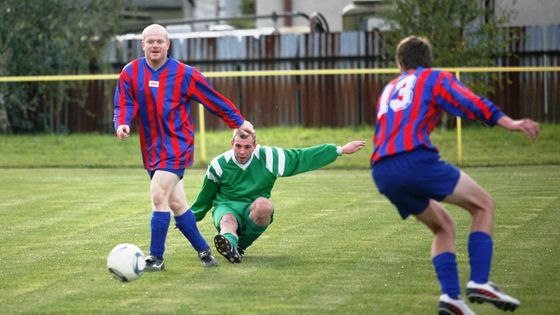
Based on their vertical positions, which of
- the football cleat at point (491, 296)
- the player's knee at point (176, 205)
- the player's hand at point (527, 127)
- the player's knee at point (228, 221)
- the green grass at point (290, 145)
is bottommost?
the green grass at point (290, 145)

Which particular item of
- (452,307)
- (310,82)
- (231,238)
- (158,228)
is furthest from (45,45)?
(452,307)

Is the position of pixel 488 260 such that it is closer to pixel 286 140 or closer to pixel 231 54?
pixel 286 140

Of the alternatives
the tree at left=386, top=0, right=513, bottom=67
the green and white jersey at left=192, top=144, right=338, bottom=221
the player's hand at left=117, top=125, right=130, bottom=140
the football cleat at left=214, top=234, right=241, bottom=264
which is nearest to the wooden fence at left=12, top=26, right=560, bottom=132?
the tree at left=386, top=0, right=513, bottom=67

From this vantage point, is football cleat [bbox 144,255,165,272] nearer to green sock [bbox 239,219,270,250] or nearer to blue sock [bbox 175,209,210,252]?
blue sock [bbox 175,209,210,252]

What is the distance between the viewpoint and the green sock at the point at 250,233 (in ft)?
31.5

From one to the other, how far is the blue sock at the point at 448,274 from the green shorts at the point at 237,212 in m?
2.74

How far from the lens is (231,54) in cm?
2580

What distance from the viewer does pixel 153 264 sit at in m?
9.02

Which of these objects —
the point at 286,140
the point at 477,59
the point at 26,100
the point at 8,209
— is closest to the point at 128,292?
the point at 8,209

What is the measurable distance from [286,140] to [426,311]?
568 inches

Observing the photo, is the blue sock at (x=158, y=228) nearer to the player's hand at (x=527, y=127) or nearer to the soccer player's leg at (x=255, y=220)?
the soccer player's leg at (x=255, y=220)

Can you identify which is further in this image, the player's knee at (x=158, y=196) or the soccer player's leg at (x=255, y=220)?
the soccer player's leg at (x=255, y=220)

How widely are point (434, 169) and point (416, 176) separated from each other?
0.12 metres

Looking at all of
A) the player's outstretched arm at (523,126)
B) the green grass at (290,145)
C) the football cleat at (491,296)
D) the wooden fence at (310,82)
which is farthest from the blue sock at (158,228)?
the wooden fence at (310,82)
